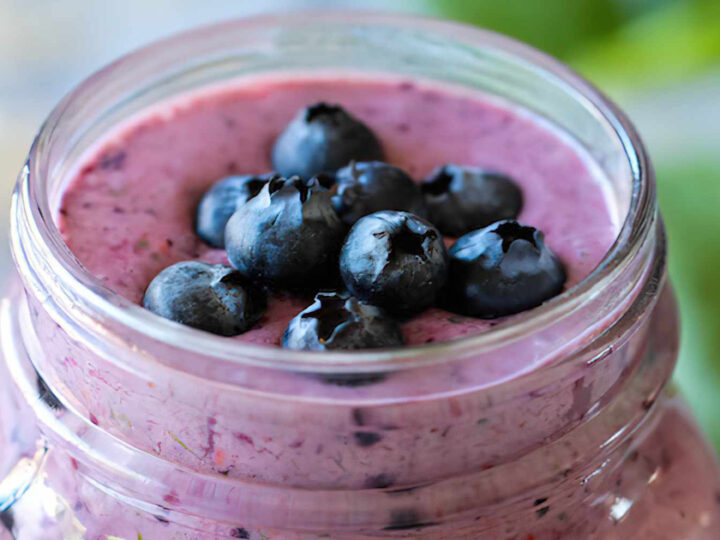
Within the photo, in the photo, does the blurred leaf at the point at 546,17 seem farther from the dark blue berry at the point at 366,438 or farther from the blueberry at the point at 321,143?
the dark blue berry at the point at 366,438

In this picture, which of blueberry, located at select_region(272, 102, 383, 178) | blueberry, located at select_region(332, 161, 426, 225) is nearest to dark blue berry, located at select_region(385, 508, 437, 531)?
blueberry, located at select_region(332, 161, 426, 225)

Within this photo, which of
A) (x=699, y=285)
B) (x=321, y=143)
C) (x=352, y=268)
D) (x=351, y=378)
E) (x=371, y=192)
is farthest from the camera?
(x=699, y=285)

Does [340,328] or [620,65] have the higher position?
[340,328]

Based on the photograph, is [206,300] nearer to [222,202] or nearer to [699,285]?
[222,202]

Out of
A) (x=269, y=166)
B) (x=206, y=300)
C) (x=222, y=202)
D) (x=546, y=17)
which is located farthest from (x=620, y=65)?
(x=206, y=300)

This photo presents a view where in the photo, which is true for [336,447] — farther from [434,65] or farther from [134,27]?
[134,27]

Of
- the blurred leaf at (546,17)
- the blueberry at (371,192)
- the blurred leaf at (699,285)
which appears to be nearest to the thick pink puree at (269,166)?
the blueberry at (371,192)
